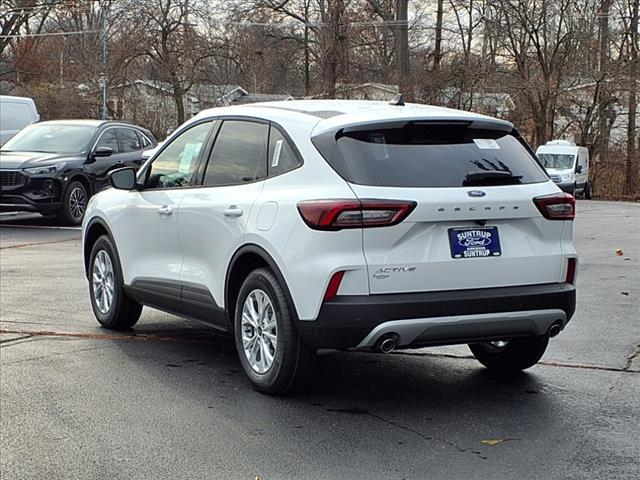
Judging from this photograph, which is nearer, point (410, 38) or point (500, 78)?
point (500, 78)

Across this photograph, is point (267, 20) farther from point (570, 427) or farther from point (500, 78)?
point (570, 427)

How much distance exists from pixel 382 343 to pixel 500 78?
38516 millimetres

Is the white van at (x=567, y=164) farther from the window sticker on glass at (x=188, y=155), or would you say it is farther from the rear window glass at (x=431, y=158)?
the rear window glass at (x=431, y=158)

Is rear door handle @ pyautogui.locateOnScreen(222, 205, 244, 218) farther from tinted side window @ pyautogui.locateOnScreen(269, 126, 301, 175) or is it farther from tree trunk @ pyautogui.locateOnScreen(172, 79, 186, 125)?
tree trunk @ pyautogui.locateOnScreen(172, 79, 186, 125)

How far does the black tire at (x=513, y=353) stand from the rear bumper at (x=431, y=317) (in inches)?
24.9

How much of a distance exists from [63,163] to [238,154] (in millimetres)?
11442

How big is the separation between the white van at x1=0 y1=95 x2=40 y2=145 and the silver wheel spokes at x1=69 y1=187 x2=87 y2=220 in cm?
544

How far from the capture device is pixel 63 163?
56.1ft

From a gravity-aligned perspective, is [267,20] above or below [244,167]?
above

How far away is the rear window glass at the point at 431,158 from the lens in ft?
17.9

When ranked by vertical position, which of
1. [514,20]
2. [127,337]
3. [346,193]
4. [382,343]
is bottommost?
[127,337]

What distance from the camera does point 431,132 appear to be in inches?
226

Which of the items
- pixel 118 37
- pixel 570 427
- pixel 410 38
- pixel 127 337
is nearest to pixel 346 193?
pixel 570 427

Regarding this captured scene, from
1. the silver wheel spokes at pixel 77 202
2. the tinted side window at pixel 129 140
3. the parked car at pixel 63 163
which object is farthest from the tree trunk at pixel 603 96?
the silver wheel spokes at pixel 77 202
